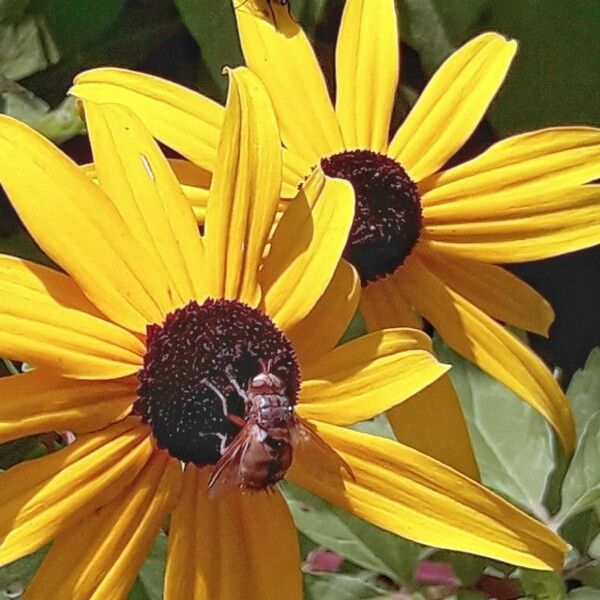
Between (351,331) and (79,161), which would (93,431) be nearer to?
(351,331)

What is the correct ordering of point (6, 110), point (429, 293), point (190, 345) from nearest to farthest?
1. point (190, 345)
2. point (429, 293)
3. point (6, 110)

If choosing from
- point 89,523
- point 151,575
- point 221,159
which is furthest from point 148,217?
point 151,575

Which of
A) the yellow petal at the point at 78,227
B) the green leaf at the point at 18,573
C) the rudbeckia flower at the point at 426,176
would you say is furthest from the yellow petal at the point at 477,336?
the green leaf at the point at 18,573

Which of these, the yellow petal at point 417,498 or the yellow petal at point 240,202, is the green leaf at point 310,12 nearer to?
the yellow petal at point 240,202

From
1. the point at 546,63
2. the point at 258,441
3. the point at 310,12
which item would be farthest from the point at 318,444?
the point at 546,63

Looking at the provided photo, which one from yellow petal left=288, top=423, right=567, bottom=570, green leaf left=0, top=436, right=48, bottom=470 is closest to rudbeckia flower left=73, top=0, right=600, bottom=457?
yellow petal left=288, top=423, right=567, bottom=570

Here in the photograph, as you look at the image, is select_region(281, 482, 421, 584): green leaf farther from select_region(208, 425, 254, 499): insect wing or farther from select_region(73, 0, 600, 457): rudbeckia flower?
select_region(208, 425, 254, 499): insect wing
